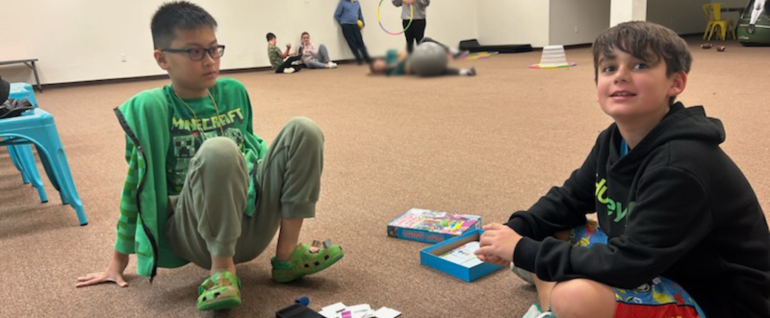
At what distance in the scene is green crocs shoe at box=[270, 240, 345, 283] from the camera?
1494mm

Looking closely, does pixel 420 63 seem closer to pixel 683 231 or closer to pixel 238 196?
pixel 683 231

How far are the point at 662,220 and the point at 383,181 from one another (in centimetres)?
158

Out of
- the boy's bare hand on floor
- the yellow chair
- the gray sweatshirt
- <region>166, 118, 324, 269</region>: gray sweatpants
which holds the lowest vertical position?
the yellow chair

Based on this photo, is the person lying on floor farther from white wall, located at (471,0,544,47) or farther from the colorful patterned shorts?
the colorful patterned shorts

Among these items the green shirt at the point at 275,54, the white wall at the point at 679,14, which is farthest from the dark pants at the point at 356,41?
the white wall at the point at 679,14

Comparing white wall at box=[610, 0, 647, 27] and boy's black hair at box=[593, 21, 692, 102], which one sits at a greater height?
boy's black hair at box=[593, 21, 692, 102]

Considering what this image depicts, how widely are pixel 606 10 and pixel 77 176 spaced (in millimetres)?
5971

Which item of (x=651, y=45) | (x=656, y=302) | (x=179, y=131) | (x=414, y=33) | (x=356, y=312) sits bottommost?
(x=356, y=312)

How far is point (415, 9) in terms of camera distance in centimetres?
60

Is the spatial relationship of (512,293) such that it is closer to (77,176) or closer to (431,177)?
(431,177)

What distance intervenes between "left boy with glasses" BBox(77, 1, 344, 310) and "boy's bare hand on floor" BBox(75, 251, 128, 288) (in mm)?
93

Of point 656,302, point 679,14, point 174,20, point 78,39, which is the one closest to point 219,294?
point 174,20

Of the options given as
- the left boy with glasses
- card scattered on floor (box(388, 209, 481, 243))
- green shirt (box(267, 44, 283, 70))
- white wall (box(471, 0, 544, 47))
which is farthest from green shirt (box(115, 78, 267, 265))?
white wall (box(471, 0, 544, 47))

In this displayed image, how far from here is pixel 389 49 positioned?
47cm
